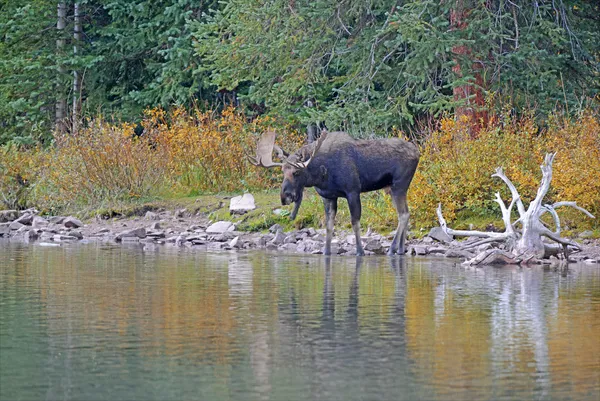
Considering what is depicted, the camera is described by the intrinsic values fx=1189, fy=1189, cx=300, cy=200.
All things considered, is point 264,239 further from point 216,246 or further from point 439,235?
point 439,235

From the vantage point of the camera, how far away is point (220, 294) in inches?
504

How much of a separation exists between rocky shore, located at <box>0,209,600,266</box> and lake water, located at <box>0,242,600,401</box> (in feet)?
9.26

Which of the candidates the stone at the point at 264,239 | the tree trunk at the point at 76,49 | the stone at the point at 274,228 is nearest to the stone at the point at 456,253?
the stone at the point at 264,239

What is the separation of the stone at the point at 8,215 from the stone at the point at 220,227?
5.54 meters

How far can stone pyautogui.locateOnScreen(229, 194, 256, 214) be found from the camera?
23.5 meters

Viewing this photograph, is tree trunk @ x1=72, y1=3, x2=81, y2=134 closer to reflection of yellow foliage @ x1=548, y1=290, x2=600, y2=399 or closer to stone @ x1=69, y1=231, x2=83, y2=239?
stone @ x1=69, y1=231, x2=83, y2=239

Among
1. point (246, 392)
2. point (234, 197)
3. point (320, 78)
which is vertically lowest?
point (246, 392)

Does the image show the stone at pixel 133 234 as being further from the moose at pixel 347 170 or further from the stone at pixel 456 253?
the stone at pixel 456 253

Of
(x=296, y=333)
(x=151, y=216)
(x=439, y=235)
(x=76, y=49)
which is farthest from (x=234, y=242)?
(x=76, y=49)

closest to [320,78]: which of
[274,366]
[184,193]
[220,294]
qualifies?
[184,193]

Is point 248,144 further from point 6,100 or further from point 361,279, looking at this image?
point 6,100

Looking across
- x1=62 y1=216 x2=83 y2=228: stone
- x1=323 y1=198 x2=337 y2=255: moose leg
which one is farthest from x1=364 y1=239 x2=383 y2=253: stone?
x1=62 y1=216 x2=83 y2=228: stone

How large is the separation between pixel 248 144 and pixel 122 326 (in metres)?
16.5

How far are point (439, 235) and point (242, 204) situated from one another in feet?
16.8
